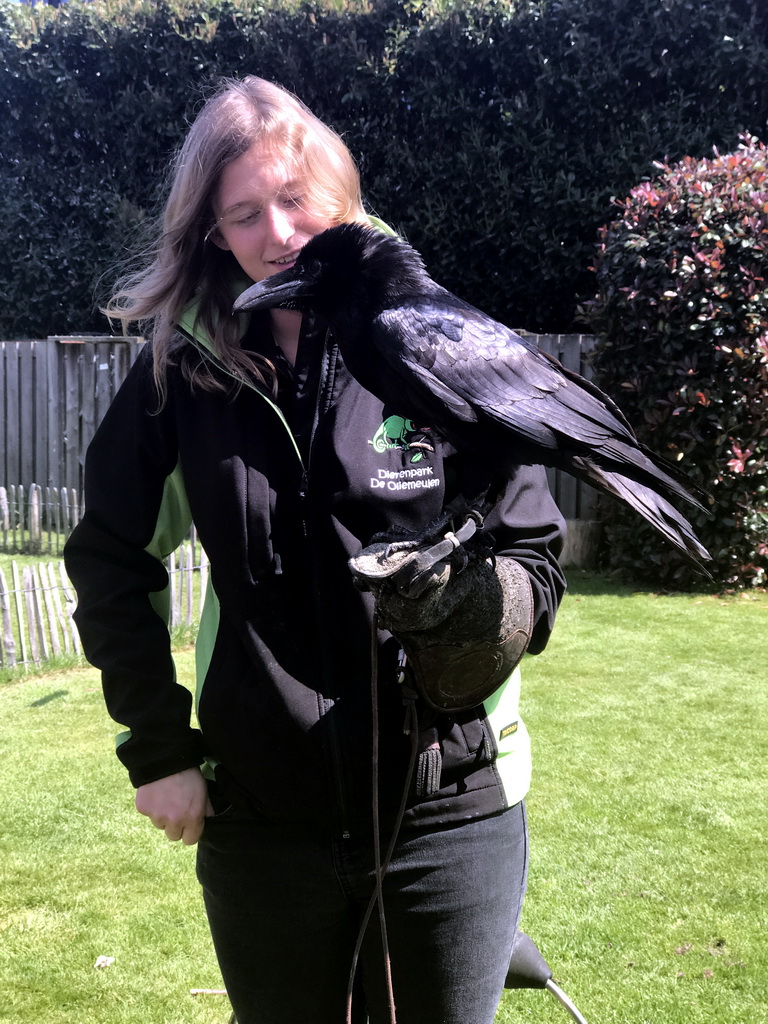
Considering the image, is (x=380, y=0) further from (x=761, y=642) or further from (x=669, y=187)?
(x=761, y=642)

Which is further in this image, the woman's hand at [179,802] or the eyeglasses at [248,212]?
the eyeglasses at [248,212]

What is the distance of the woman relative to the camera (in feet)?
5.49

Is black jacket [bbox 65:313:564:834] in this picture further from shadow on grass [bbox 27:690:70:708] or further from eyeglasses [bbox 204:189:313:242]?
shadow on grass [bbox 27:690:70:708]

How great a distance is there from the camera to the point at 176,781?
1.75 metres

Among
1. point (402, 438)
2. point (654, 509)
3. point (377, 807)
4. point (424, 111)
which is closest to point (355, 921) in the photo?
point (377, 807)

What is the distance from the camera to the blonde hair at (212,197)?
1.92 metres

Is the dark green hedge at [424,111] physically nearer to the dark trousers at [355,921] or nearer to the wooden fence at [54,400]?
the wooden fence at [54,400]

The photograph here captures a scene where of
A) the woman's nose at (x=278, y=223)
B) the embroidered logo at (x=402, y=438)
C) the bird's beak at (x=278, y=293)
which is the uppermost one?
the woman's nose at (x=278, y=223)

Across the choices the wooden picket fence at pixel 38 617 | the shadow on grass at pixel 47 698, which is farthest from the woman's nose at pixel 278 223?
the shadow on grass at pixel 47 698

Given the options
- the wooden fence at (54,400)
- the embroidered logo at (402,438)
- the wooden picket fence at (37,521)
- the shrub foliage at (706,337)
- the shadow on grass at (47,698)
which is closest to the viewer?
the embroidered logo at (402,438)

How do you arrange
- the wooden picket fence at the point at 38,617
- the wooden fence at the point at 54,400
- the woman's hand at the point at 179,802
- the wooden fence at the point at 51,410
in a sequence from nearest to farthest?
1. the woman's hand at the point at 179,802
2. the wooden picket fence at the point at 38,617
3. the wooden fence at the point at 51,410
4. the wooden fence at the point at 54,400

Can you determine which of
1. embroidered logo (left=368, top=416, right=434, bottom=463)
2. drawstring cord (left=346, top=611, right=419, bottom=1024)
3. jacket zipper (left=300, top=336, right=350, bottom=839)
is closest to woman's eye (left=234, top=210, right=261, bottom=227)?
jacket zipper (left=300, top=336, right=350, bottom=839)

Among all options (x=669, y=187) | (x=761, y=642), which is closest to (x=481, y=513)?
(x=761, y=642)

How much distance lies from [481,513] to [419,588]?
458 mm
